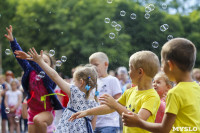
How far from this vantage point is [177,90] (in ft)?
7.76

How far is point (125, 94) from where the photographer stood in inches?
128

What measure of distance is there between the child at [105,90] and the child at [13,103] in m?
5.31

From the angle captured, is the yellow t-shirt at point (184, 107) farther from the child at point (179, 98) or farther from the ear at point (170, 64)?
the ear at point (170, 64)

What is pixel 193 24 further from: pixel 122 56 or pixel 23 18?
pixel 23 18

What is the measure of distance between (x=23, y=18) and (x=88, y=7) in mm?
5409

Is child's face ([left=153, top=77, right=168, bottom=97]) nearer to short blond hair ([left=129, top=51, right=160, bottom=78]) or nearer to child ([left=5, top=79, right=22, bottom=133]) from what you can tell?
short blond hair ([left=129, top=51, right=160, bottom=78])

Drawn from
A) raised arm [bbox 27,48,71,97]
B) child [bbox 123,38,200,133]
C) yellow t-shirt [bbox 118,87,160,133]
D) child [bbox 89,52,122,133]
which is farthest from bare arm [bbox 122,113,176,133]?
child [bbox 89,52,122,133]

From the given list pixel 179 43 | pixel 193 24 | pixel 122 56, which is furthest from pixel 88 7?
pixel 179 43

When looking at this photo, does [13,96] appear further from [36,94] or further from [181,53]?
[181,53]

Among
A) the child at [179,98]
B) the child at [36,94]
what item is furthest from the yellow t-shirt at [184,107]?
the child at [36,94]

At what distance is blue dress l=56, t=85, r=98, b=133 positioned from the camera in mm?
3670

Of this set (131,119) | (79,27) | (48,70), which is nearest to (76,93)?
(48,70)

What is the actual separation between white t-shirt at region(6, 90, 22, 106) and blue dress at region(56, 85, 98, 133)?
640cm

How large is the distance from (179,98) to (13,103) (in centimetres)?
811
